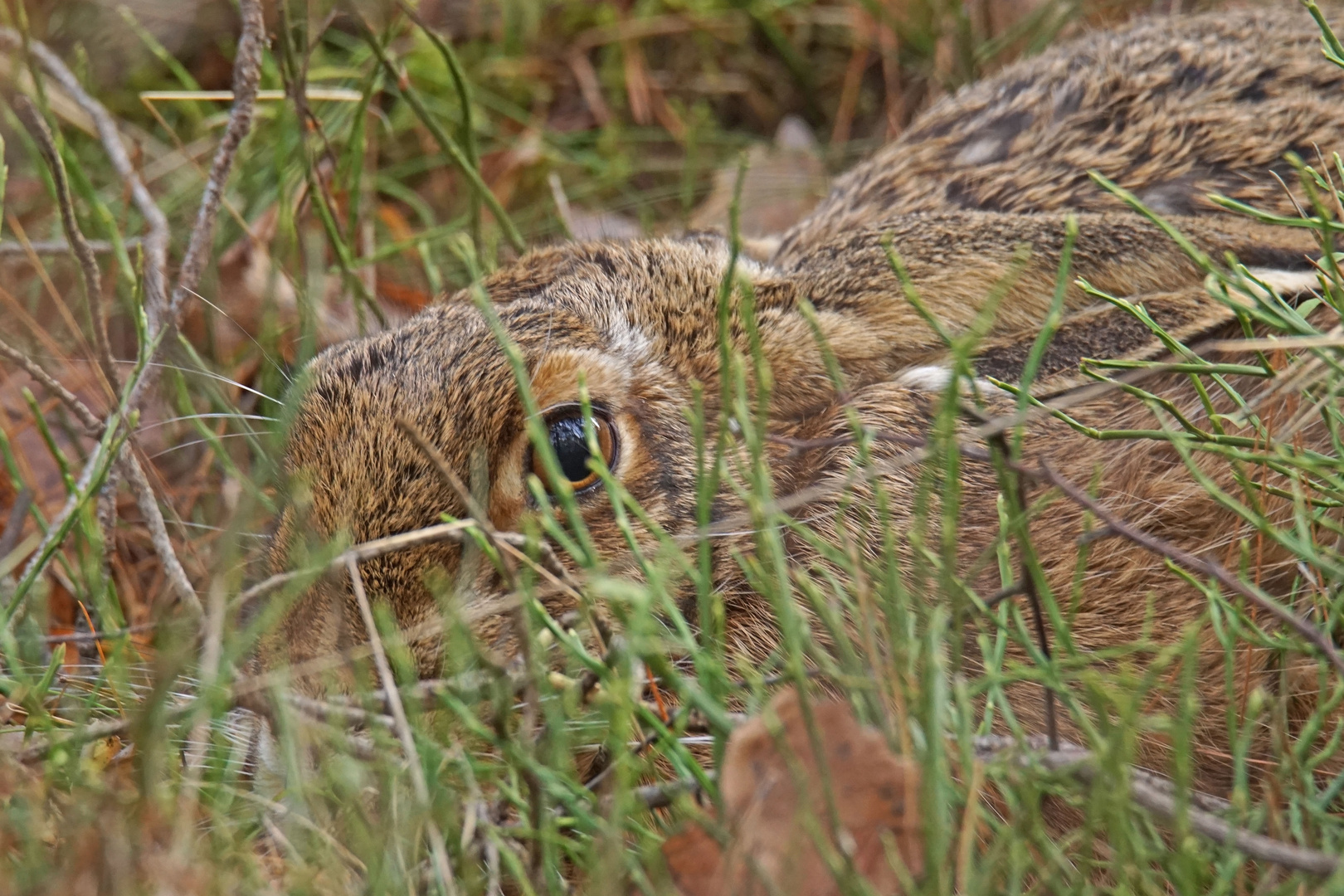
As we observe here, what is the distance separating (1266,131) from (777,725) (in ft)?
8.28

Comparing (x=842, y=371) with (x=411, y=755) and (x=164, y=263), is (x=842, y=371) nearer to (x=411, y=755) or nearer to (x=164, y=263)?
(x=411, y=755)

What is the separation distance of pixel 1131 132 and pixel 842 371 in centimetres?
A: 117

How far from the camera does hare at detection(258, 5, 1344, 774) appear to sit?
8.70 feet

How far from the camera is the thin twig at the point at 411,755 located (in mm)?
1956

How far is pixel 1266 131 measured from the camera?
3463mm

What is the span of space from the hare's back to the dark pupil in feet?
4.14

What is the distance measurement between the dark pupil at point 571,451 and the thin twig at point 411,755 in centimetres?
55

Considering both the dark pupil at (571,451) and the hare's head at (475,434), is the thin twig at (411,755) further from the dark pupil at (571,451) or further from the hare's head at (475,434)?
the dark pupil at (571,451)

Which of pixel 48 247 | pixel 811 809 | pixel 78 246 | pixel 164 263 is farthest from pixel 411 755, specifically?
pixel 48 247

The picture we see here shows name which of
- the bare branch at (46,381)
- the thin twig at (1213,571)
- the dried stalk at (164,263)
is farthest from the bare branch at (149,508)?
the thin twig at (1213,571)

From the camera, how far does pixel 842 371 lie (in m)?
3.16

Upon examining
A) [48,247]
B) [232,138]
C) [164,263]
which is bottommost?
[164,263]

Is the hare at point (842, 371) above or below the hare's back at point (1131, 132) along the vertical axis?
below

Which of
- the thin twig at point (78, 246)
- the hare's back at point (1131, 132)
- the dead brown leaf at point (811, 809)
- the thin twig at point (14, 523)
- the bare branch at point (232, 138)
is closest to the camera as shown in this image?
the dead brown leaf at point (811, 809)
